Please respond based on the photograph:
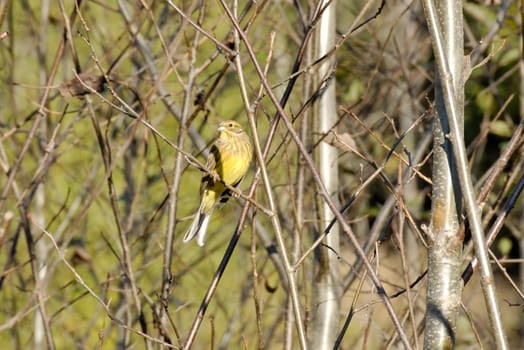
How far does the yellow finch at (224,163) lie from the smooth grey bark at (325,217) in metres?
1.01

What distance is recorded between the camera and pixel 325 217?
153 inches

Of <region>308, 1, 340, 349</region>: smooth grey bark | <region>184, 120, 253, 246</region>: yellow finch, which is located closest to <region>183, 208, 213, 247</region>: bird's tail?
<region>184, 120, 253, 246</region>: yellow finch

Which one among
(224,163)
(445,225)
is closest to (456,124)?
(445,225)

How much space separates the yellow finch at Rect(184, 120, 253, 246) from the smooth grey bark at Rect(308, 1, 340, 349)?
101 cm

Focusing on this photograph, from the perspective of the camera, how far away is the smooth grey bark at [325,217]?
3.51 meters

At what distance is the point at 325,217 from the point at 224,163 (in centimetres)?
134

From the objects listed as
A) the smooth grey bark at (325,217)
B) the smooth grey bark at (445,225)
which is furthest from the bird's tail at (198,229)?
the smooth grey bark at (445,225)

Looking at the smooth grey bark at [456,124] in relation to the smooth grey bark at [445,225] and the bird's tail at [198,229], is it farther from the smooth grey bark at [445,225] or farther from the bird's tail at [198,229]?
the bird's tail at [198,229]

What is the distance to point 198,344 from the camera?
25.1ft

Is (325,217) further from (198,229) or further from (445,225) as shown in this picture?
(445,225)

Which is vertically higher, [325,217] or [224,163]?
[224,163]

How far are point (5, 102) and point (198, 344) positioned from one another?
267 centimetres

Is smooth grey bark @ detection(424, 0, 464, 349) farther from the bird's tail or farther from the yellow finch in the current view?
the yellow finch

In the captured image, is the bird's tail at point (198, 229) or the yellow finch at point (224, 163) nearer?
the bird's tail at point (198, 229)
